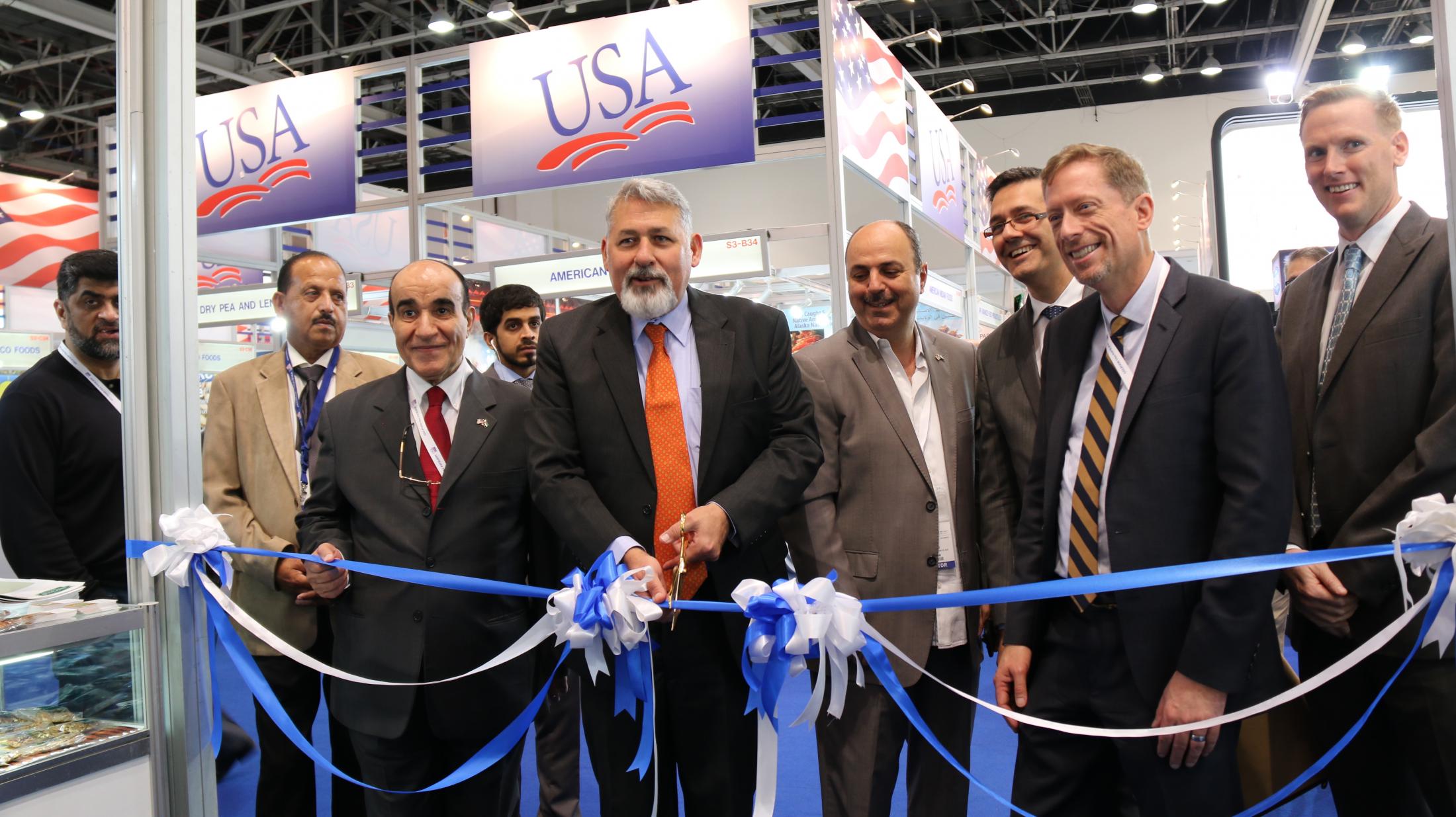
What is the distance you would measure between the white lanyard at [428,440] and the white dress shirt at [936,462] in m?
1.10

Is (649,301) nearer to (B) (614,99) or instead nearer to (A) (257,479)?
(A) (257,479)

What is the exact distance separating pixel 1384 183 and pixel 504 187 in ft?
14.2

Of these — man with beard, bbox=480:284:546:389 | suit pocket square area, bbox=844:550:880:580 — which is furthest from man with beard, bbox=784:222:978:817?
man with beard, bbox=480:284:546:389

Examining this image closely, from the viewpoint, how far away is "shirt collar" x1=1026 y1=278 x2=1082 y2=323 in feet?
8.23

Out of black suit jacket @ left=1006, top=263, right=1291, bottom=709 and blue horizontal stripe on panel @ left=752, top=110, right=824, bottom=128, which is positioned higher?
blue horizontal stripe on panel @ left=752, top=110, right=824, bottom=128

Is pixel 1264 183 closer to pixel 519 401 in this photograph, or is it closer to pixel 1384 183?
pixel 1384 183

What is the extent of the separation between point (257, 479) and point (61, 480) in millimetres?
485

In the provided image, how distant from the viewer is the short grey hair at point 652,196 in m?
2.16

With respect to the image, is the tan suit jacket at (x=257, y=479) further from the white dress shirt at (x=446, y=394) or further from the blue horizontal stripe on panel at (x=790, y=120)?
the blue horizontal stripe on panel at (x=790, y=120)

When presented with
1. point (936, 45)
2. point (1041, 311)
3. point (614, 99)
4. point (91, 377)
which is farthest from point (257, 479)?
point (936, 45)

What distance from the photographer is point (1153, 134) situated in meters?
16.1

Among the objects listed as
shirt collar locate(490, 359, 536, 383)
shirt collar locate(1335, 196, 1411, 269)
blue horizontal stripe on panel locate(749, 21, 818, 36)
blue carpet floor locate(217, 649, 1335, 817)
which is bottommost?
blue carpet floor locate(217, 649, 1335, 817)

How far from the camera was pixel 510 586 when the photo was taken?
2035 mm

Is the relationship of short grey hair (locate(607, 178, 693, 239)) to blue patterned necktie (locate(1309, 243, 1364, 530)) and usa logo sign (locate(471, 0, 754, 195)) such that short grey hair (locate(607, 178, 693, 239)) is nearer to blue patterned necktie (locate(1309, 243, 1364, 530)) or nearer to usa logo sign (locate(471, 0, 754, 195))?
blue patterned necktie (locate(1309, 243, 1364, 530))
